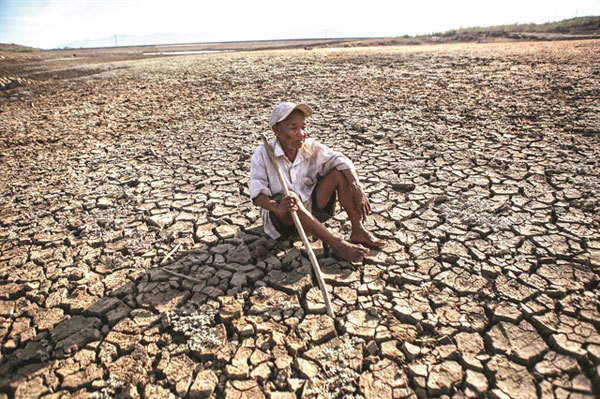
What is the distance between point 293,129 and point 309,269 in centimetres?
94

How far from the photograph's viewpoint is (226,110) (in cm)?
644

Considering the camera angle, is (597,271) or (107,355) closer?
(107,355)

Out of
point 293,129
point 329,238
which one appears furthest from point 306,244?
point 293,129

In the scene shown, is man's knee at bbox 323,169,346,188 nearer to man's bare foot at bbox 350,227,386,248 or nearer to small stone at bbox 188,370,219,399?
man's bare foot at bbox 350,227,386,248

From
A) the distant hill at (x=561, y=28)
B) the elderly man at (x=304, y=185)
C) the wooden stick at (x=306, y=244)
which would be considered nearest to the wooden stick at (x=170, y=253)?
the elderly man at (x=304, y=185)

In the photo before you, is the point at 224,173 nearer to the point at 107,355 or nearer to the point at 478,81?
the point at 107,355

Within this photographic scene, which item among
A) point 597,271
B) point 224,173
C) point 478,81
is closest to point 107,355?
point 224,173

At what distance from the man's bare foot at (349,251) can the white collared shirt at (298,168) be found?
389 millimetres

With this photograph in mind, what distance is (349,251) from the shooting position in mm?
2322

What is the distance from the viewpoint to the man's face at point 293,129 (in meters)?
2.27

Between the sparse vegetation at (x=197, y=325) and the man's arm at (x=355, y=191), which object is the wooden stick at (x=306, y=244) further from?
the sparse vegetation at (x=197, y=325)

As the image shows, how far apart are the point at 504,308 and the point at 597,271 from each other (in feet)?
2.42

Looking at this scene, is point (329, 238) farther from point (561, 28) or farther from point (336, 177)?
point (561, 28)

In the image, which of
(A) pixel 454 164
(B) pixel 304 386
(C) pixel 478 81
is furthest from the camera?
(C) pixel 478 81
